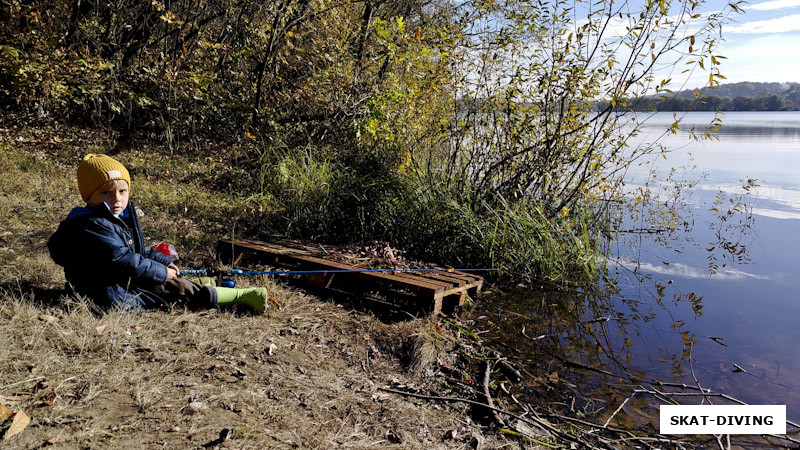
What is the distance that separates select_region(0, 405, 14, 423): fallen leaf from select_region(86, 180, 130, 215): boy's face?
1458mm

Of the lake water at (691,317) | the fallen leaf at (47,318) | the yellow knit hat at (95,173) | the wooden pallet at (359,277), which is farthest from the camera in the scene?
the wooden pallet at (359,277)

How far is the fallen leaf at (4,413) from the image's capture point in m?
2.21

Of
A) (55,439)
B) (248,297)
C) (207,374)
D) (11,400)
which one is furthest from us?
(248,297)

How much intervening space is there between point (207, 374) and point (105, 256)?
3.62 ft

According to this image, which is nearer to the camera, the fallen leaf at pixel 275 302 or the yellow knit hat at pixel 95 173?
the yellow knit hat at pixel 95 173

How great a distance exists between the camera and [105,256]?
3.34 meters

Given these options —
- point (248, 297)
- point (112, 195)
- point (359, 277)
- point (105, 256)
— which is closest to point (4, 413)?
point (105, 256)

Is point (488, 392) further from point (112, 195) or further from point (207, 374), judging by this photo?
point (112, 195)

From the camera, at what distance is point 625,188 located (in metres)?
10.7

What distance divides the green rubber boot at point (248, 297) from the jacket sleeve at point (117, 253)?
1.84ft

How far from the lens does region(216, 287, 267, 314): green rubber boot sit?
3898mm

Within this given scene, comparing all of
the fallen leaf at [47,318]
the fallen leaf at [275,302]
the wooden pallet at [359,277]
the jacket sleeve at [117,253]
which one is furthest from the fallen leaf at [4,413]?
the wooden pallet at [359,277]

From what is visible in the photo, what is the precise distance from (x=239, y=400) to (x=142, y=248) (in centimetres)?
153

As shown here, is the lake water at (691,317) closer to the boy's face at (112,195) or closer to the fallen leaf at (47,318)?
the boy's face at (112,195)
